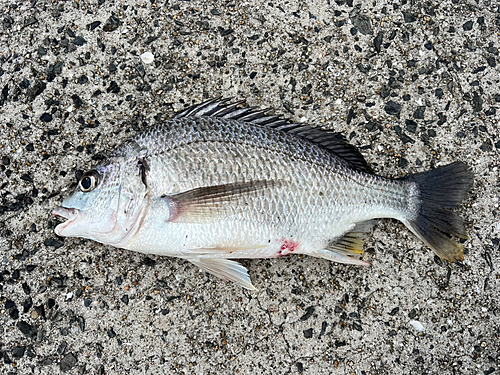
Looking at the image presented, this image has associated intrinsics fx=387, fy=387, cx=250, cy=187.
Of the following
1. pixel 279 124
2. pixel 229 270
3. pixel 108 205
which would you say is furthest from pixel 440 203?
pixel 108 205

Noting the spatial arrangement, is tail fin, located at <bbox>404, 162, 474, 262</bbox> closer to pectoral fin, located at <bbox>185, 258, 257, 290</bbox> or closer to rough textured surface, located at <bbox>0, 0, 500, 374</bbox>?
rough textured surface, located at <bbox>0, 0, 500, 374</bbox>

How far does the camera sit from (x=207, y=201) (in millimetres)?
1916

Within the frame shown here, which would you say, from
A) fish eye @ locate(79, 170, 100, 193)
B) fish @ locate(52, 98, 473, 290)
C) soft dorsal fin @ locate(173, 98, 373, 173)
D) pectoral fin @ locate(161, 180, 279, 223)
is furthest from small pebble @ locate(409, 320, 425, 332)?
fish eye @ locate(79, 170, 100, 193)

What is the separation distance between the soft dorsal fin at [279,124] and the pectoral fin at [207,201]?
15.6 inches

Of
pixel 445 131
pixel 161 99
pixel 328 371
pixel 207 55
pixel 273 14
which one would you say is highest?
pixel 273 14

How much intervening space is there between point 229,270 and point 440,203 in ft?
4.02

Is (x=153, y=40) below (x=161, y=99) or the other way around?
the other way around

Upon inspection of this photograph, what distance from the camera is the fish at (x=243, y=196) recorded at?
1.93 m

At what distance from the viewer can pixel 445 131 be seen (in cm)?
242

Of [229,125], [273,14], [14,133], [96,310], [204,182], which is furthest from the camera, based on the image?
[273,14]

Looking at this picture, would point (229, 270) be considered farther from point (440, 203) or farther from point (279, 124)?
point (440, 203)

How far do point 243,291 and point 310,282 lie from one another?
1.29ft

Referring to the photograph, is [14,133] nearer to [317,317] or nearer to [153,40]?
[153,40]

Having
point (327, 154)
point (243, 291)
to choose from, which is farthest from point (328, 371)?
point (327, 154)
